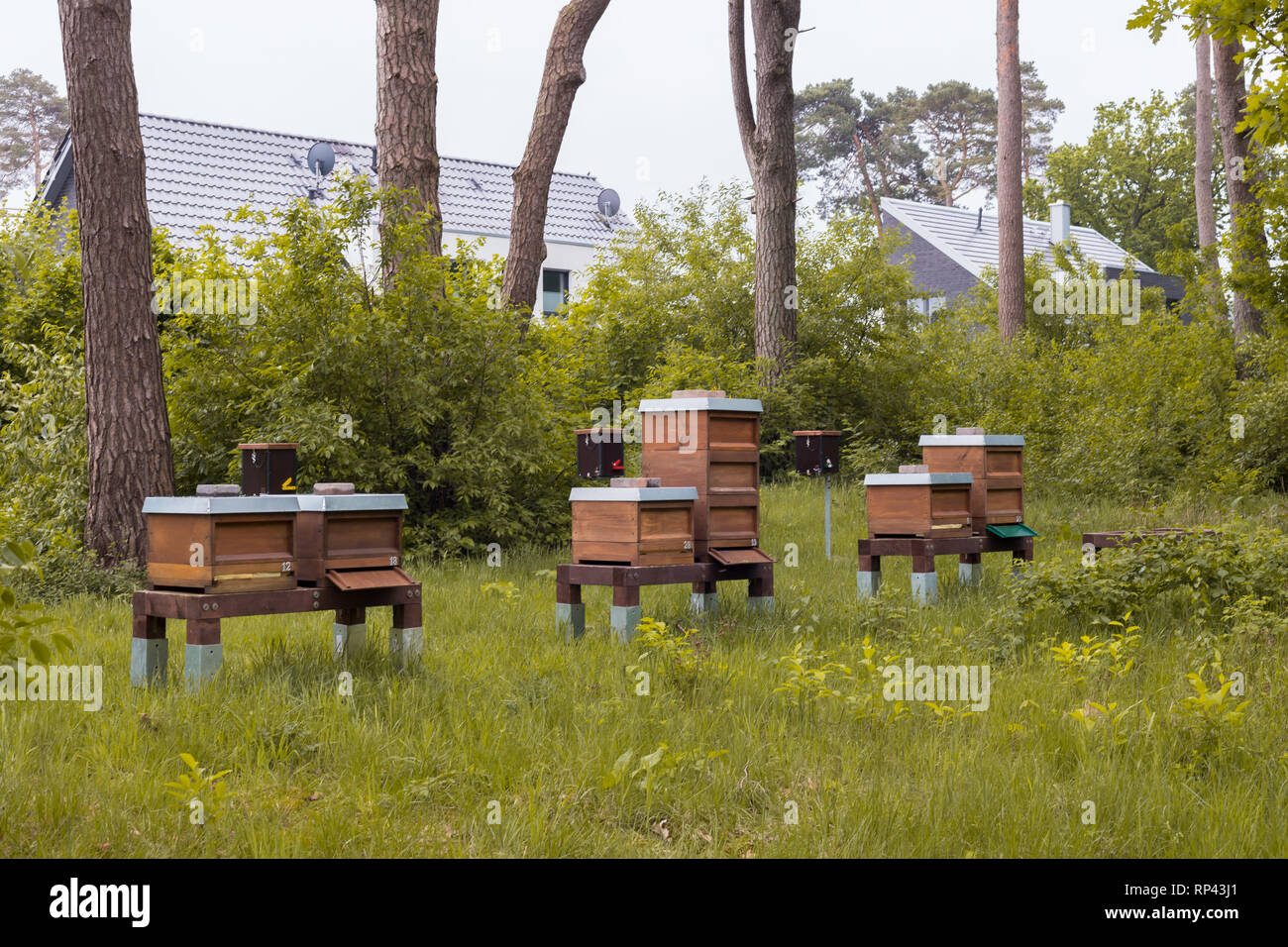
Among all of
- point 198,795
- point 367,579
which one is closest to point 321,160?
point 367,579

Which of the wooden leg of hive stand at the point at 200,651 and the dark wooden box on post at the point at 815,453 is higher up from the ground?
the dark wooden box on post at the point at 815,453

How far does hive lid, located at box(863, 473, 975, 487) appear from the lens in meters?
9.82

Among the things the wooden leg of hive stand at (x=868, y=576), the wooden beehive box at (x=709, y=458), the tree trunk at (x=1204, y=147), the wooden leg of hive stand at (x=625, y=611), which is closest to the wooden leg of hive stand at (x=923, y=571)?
the wooden leg of hive stand at (x=868, y=576)

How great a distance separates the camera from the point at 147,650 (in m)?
6.59

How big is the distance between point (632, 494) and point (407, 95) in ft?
24.1

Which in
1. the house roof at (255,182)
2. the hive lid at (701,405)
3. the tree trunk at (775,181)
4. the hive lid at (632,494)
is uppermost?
the house roof at (255,182)

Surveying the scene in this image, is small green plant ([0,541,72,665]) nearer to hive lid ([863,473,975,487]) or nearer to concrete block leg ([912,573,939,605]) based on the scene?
hive lid ([863,473,975,487])

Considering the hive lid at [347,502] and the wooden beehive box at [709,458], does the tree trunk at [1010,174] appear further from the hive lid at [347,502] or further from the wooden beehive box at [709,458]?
the hive lid at [347,502]

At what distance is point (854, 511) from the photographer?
1507 centimetres

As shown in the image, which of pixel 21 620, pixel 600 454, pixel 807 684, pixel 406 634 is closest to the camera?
pixel 21 620

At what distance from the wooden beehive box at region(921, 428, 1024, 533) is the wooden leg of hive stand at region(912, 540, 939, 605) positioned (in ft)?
3.51

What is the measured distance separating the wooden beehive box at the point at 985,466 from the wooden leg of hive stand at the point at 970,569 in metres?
0.31

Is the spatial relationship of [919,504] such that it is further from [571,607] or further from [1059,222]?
[1059,222]

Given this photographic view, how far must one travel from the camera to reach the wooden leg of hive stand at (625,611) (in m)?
7.95
